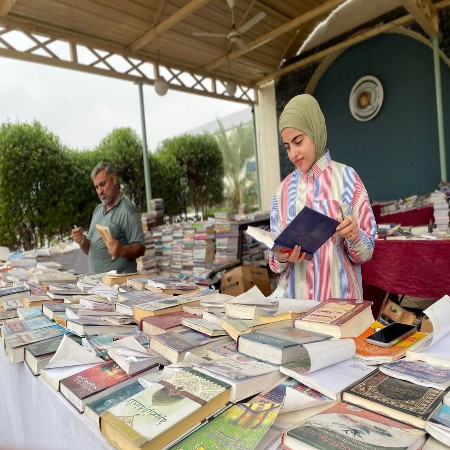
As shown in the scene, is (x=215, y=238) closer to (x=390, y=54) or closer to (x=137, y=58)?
(x=137, y=58)

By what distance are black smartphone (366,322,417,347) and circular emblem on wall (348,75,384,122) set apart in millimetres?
7503

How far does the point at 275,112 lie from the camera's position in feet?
30.6

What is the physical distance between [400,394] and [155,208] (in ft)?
18.3

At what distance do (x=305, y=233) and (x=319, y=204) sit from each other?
26cm

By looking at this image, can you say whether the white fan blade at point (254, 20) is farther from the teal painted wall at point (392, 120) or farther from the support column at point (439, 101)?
the teal painted wall at point (392, 120)

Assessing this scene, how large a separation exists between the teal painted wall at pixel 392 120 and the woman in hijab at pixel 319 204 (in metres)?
6.33

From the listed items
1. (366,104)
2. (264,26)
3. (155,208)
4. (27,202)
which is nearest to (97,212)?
(155,208)

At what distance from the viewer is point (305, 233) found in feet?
3.97

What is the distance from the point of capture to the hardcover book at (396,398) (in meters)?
0.59

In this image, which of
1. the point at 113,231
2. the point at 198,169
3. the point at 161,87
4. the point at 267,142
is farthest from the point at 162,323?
the point at 198,169

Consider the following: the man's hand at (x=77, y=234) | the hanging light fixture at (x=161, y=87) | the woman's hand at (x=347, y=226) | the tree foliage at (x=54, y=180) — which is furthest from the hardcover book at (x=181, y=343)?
the tree foliage at (x=54, y=180)

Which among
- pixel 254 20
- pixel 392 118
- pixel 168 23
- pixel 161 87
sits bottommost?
pixel 392 118

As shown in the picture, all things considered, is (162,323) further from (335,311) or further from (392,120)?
(392,120)

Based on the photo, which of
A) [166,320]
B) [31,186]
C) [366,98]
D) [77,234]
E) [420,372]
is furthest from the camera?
[366,98]
